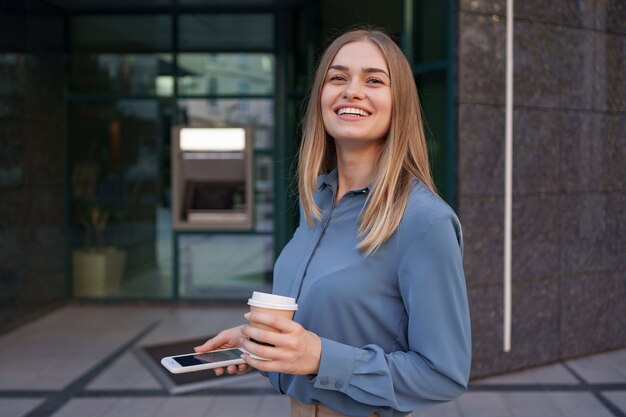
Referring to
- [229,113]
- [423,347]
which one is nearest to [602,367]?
→ [423,347]

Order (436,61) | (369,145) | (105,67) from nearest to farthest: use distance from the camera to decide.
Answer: (369,145), (436,61), (105,67)

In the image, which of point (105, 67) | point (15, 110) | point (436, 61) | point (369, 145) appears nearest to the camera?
point (369, 145)

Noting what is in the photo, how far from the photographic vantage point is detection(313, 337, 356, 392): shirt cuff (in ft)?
3.95

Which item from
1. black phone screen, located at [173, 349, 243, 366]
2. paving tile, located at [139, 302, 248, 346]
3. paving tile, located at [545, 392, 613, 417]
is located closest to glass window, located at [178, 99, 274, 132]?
paving tile, located at [139, 302, 248, 346]

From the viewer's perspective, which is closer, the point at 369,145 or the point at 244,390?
the point at 369,145

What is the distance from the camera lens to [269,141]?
767 cm

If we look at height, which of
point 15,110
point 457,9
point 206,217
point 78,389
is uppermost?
point 457,9

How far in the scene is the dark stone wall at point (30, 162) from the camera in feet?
20.9

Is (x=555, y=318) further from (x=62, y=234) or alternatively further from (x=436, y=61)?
(x=62, y=234)

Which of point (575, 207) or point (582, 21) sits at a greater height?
point (582, 21)

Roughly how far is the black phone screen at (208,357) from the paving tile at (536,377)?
3.59m

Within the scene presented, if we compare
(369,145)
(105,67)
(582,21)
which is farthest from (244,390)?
(105,67)

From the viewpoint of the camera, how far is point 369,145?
1461 millimetres

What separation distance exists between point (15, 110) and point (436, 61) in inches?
171
